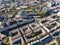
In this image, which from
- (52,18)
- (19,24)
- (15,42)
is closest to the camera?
(15,42)

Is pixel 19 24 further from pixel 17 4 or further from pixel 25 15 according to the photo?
pixel 17 4

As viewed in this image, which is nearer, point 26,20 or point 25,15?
point 26,20

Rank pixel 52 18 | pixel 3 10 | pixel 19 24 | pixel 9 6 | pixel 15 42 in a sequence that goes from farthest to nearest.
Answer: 1. pixel 9 6
2. pixel 3 10
3. pixel 52 18
4. pixel 19 24
5. pixel 15 42

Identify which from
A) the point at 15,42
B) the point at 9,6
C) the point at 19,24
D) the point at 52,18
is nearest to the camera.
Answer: the point at 15,42

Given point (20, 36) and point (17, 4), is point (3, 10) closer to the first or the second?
point (17, 4)

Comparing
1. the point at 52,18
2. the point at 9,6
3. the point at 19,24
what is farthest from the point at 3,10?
the point at 52,18

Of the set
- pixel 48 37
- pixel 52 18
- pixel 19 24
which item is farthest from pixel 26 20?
pixel 48 37

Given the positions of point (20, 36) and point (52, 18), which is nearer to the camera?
point (20, 36)

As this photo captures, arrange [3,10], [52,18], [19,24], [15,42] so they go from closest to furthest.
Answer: [15,42] < [19,24] < [52,18] < [3,10]

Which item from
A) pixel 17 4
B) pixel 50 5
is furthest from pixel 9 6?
pixel 50 5
